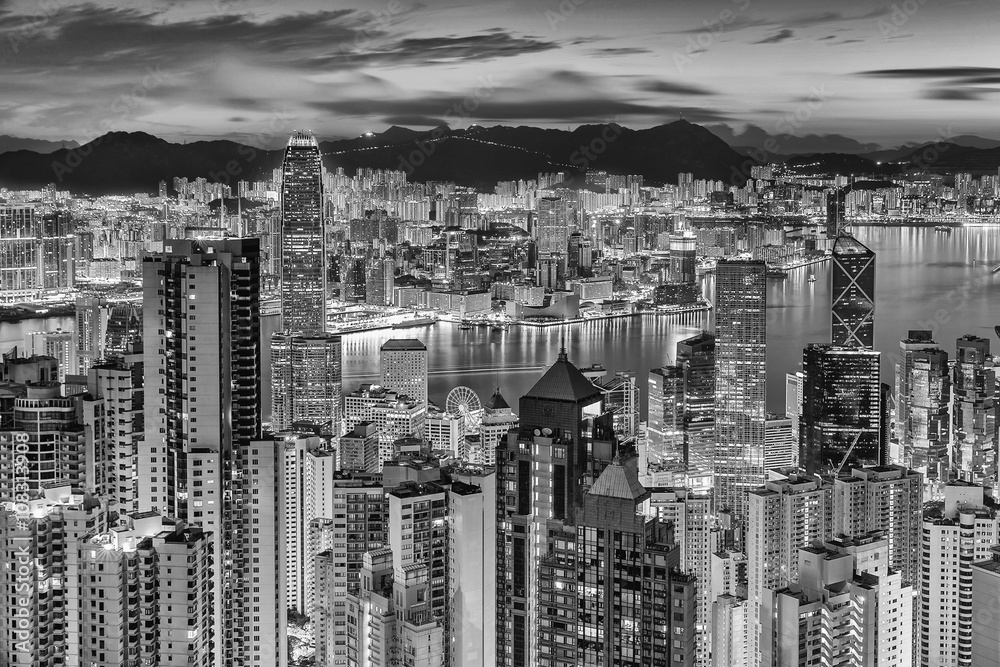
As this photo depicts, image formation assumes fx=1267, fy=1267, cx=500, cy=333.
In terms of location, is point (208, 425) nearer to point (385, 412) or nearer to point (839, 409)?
point (385, 412)

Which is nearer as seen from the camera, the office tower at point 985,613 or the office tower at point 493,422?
the office tower at point 985,613

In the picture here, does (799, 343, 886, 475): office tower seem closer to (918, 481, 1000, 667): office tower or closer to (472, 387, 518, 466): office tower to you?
(472, 387, 518, 466): office tower

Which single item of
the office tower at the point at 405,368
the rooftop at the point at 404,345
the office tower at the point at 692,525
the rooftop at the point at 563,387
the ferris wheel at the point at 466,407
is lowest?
the office tower at the point at 692,525

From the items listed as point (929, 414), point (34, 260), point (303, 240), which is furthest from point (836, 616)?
point (34, 260)

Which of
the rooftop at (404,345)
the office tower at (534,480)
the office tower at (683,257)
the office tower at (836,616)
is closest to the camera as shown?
the office tower at (836,616)

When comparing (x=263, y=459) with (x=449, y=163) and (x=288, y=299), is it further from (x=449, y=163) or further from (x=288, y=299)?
(x=288, y=299)

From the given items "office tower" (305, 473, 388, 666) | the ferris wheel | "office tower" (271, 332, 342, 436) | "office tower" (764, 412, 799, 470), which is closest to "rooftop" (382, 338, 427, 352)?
"office tower" (271, 332, 342, 436)

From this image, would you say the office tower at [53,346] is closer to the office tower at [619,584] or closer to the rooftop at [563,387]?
the rooftop at [563,387]

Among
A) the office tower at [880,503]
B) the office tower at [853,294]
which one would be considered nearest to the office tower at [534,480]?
the office tower at [880,503]
